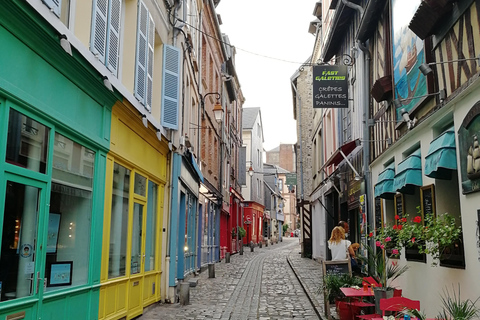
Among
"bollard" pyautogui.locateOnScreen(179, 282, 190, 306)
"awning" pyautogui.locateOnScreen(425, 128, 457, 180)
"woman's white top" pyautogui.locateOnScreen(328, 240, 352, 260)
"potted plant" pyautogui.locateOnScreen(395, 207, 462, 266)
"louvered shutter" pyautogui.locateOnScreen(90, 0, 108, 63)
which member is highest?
"louvered shutter" pyautogui.locateOnScreen(90, 0, 108, 63)

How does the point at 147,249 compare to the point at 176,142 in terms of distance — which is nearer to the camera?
the point at 147,249

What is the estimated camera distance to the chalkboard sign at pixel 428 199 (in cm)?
657

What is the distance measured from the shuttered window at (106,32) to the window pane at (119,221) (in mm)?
1686

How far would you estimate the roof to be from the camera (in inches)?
1811

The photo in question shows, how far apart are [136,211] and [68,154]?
3070mm

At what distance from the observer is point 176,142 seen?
11.1 metres

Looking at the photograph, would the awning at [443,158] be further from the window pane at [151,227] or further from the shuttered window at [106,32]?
the window pane at [151,227]

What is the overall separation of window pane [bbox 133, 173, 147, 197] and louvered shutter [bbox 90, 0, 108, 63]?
2666mm

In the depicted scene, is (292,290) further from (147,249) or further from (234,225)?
(234,225)

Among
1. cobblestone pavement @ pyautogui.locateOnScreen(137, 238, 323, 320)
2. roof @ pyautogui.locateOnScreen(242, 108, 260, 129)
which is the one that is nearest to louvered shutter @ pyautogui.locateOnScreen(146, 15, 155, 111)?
cobblestone pavement @ pyautogui.locateOnScreen(137, 238, 323, 320)

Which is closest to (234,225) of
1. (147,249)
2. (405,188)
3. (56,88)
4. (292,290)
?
(292,290)

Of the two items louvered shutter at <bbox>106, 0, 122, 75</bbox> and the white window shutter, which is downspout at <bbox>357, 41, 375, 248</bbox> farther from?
louvered shutter at <bbox>106, 0, 122, 75</bbox>

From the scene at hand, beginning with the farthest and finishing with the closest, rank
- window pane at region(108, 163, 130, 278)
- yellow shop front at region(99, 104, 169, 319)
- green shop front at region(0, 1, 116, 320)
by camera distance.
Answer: window pane at region(108, 163, 130, 278) → yellow shop front at region(99, 104, 169, 319) → green shop front at region(0, 1, 116, 320)

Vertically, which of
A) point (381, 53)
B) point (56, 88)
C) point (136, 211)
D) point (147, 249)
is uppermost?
point (381, 53)
